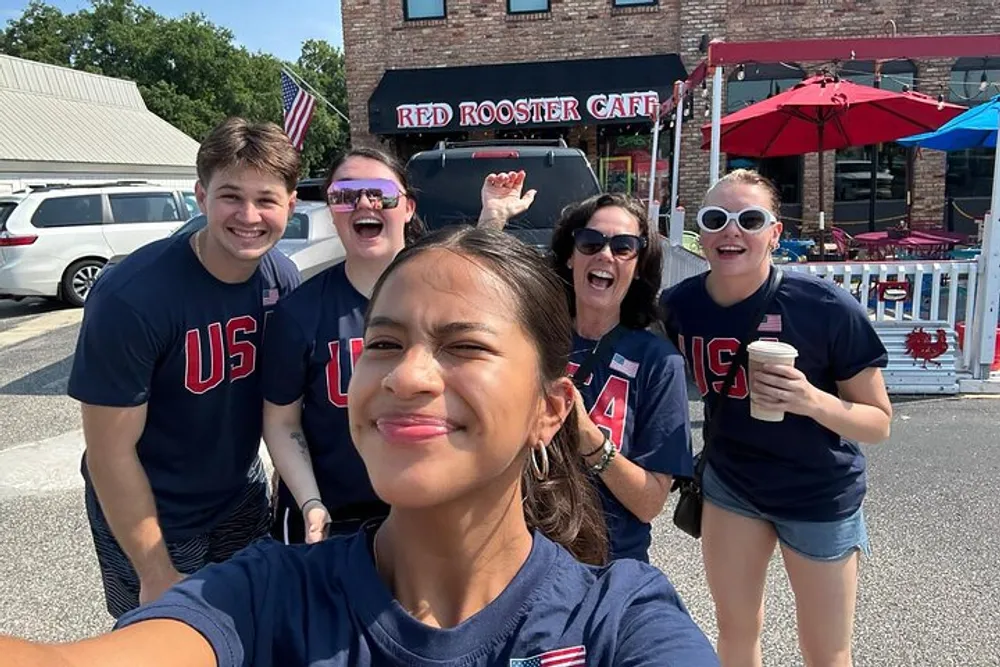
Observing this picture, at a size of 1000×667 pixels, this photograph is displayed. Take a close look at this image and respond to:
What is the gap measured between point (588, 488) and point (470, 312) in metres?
0.79

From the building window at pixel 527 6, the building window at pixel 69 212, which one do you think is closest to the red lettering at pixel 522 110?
the building window at pixel 527 6

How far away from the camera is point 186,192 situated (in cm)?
1313

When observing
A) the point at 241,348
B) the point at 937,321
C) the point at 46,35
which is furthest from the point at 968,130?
the point at 46,35

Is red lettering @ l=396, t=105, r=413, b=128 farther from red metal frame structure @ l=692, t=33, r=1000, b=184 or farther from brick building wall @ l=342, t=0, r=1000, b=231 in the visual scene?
red metal frame structure @ l=692, t=33, r=1000, b=184

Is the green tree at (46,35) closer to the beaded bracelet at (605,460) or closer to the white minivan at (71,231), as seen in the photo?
the white minivan at (71,231)

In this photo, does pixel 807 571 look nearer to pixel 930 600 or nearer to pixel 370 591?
pixel 930 600

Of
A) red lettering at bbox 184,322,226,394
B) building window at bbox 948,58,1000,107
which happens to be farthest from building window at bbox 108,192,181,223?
A: building window at bbox 948,58,1000,107

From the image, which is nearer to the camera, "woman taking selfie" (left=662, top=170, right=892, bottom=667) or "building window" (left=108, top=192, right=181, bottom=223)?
"woman taking selfie" (left=662, top=170, right=892, bottom=667)

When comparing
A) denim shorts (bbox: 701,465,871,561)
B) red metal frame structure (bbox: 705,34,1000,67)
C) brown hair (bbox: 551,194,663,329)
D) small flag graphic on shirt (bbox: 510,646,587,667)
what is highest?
red metal frame structure (bbox: 705,34,1000,67)

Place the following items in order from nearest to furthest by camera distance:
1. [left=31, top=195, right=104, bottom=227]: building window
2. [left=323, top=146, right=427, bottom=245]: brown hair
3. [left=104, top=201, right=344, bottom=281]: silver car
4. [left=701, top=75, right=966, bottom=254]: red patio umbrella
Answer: [left=323, top=146, right=427, bottom=245]: brown hair
[left=104, top=201, right=344, bottom=281]: silver car
[left=701, top=75, right=966, bottom=254]: red patio umbrella
[left=31, top=195, right=104, bottom=227]: building window

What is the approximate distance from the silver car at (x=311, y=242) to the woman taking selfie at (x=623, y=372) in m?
5.29

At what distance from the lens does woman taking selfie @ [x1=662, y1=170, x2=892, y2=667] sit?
222cm

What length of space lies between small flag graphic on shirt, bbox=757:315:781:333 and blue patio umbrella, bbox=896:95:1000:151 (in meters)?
8.21

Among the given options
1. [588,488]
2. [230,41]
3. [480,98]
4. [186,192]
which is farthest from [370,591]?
[230,41]
